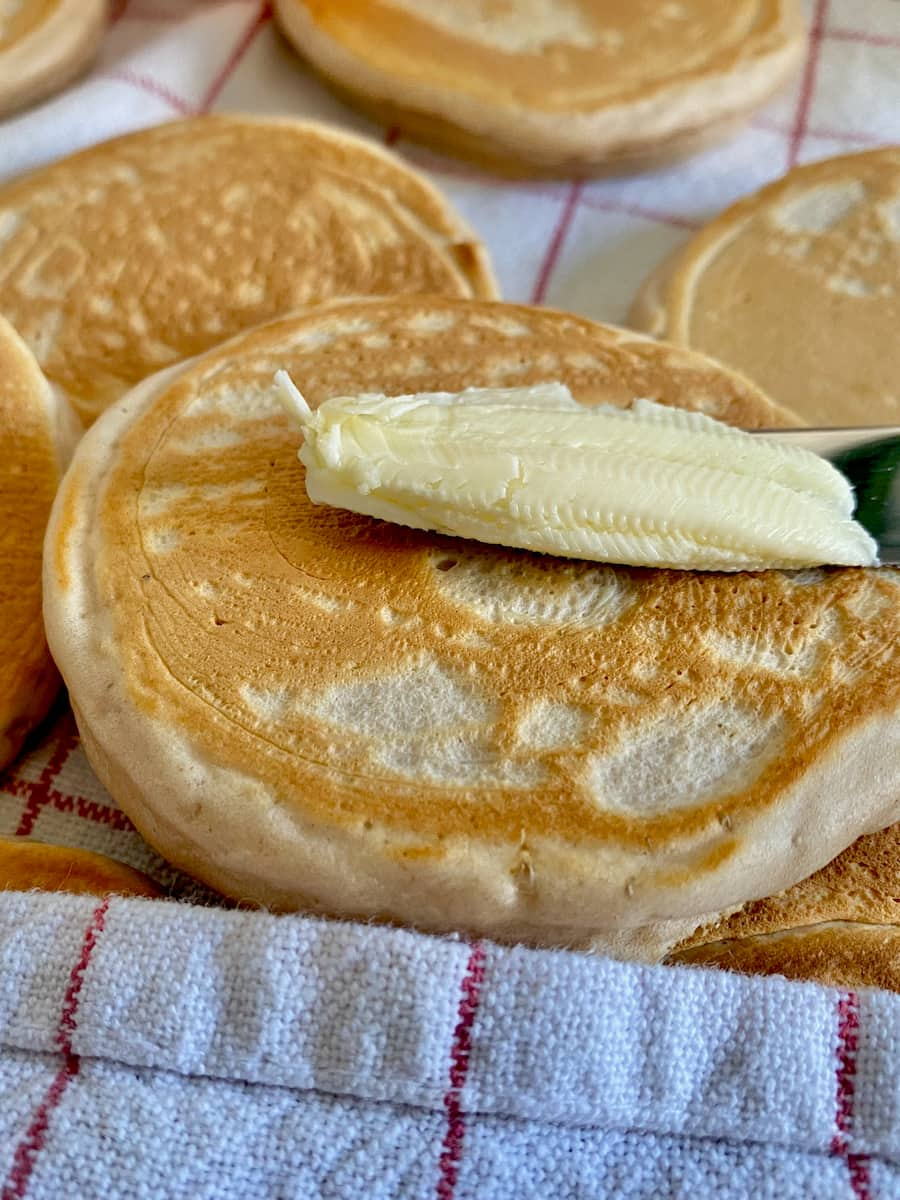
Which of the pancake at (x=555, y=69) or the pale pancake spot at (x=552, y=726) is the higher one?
the pancake at (x=555, y=69)

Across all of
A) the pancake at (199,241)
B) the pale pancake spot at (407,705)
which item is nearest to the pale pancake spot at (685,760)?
Answer: the pale pancake spot at (407,705)

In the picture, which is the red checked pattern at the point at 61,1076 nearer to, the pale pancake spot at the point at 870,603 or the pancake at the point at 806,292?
the pale pancake spot at the point at 870,603

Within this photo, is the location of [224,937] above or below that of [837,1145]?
above

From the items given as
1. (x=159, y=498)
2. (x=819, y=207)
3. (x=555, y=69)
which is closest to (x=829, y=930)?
(x=159, y=498)

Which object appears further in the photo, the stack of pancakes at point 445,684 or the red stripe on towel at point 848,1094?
the stack of pancakes at point 445,684

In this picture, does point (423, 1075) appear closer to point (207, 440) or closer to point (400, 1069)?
point (400, 1069)

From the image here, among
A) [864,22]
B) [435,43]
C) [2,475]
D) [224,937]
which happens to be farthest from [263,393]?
[864,22]

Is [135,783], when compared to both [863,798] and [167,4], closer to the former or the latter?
[863,798]

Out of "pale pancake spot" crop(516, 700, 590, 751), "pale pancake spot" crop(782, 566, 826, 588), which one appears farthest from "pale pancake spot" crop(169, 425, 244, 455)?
"pale pancake spot" crop(782, 566, 826, 588)
